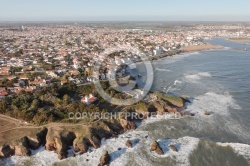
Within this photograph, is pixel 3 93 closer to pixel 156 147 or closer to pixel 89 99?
pixel 89 99

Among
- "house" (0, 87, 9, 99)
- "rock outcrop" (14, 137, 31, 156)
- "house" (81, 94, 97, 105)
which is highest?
"house" (0, 87, 9, 99)

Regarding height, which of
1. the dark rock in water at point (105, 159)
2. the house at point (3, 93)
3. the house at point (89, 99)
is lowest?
the dark rock in water at point (105, 159)

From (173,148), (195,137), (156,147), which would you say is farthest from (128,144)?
(195,137)

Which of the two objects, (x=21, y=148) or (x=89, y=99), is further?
(x=89, y=99)

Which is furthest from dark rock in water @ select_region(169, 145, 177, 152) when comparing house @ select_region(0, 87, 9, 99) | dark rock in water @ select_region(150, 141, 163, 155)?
house @ select_region(0, 87, 9, 99)

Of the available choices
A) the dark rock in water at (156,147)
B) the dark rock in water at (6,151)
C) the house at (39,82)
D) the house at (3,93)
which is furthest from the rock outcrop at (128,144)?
the house at (39,82)

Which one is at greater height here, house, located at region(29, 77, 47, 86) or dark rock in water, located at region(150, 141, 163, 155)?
house, located at region(29, 77, 47, 86)

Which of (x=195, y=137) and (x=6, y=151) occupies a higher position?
(x=6, y=151)

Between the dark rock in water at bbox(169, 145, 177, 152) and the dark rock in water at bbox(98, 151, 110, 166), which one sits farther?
the dark rock in water at bbox(169, 145, 177, 152)

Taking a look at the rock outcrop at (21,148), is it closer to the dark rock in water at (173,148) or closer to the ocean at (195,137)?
the ocean at (195,137)

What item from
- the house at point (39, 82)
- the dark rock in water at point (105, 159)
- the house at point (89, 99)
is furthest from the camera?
the house at point (39, 82)

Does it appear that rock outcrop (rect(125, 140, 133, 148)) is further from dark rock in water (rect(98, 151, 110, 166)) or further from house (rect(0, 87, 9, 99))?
house (rect(0, 87, 9, 99))


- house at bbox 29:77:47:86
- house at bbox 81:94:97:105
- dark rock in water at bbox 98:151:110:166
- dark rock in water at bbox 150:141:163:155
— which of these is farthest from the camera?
house at bbox 29:77:47:86
